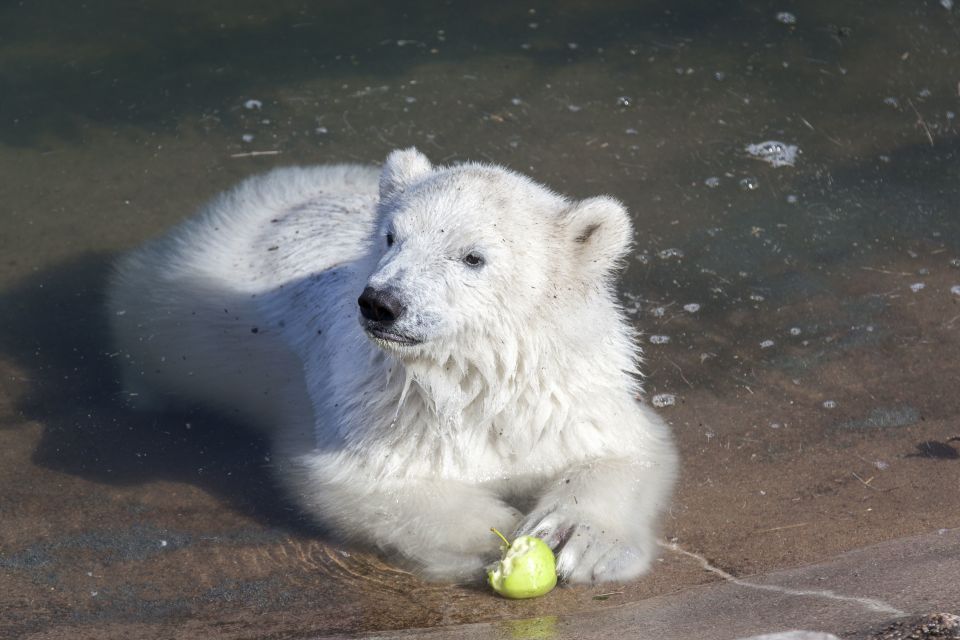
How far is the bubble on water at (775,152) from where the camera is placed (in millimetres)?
6898

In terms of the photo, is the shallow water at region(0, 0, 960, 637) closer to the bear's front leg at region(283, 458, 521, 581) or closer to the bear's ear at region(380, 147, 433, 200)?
the bear's front leg at region(283, 458, 521, 581)

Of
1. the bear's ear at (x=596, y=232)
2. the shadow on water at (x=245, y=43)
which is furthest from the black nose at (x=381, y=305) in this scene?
the shadow on water at (x=245, y=43)

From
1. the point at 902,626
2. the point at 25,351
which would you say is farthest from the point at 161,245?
the point at 902,626

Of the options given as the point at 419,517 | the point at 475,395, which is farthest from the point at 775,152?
the point at 419,517

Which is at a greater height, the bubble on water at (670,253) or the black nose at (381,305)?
the black nose at (381,305)

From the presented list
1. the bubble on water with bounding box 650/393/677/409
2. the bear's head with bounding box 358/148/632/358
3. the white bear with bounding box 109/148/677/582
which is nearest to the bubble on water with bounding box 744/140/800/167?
the bubble on water with bounding box 650/393/677/409

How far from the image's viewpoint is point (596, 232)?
4160 millimetres

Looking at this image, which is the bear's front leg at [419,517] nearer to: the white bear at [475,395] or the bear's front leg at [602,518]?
the white bear at [475,395]

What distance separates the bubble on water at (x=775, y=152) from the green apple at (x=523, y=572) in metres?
3.82

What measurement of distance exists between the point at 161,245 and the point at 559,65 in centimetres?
302

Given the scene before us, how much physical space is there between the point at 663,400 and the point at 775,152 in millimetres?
2502

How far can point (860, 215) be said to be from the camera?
254 inches

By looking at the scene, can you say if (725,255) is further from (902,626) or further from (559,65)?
(902,626)

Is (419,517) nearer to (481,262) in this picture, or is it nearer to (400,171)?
(481,262)
